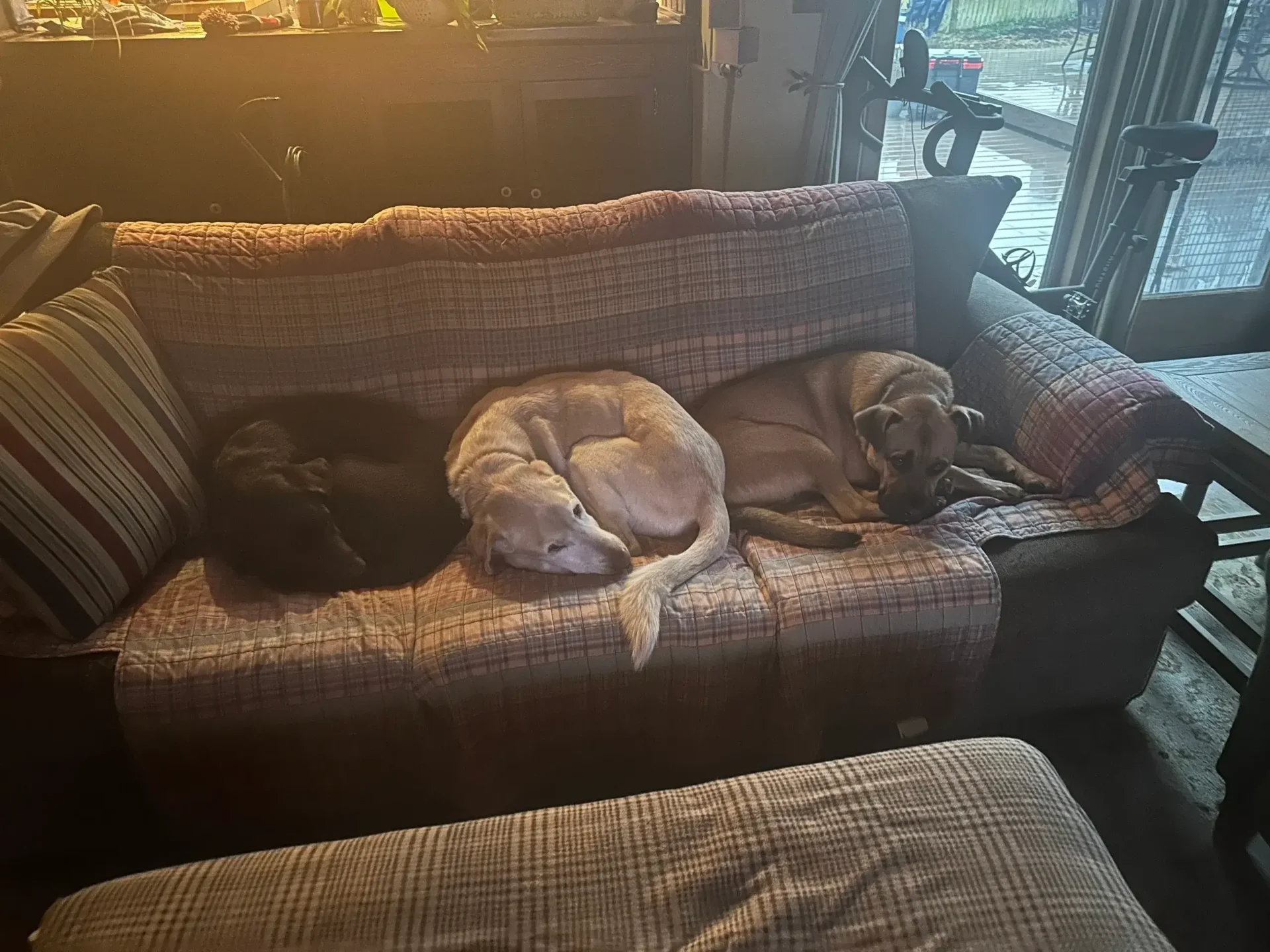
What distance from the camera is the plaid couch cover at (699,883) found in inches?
42.8

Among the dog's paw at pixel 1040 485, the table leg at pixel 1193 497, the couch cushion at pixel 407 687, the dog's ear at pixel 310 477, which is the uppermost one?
the dog's ear at pixel 310 477

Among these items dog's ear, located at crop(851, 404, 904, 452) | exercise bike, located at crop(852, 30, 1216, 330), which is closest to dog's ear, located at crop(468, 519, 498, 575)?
dog's ear, located at crop(851, 404, 904, 452)

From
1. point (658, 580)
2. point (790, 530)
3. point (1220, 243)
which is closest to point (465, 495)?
point (658, 580)

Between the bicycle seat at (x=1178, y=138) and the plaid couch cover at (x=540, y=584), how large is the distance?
2.90 feet

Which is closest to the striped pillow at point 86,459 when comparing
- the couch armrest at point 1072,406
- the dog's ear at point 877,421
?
the dog's ear at point 877,421

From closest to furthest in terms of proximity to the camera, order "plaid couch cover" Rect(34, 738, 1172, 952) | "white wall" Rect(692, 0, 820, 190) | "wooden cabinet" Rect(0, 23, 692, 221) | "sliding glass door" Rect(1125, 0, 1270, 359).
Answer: "plaid couch cover" Rect(34, 738, 1172, 952)
"wooden cabinet" Rect(0, 23, 692, 221)
"white wall" Rect(692, 0, 820, 190)
"sliding glass door" Rect(1125, 0, 1270, 359)

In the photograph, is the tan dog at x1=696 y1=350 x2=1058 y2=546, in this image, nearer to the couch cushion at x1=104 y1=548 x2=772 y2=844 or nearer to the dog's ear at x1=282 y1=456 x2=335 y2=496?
the couch cushion at x1=104 y1=548 x2=772 y2=844

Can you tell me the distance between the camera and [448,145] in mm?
2977

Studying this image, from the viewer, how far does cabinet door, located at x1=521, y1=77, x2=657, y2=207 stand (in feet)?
9.71

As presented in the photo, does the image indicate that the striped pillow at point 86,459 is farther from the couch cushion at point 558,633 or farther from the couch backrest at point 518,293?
the couch cushion at point 558,633

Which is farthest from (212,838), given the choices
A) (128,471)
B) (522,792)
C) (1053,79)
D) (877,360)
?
(1053,79)

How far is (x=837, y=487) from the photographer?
86.2 inches

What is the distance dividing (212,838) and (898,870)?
5.22ft

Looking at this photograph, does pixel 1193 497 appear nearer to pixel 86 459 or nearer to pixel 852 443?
pixel 852 443
